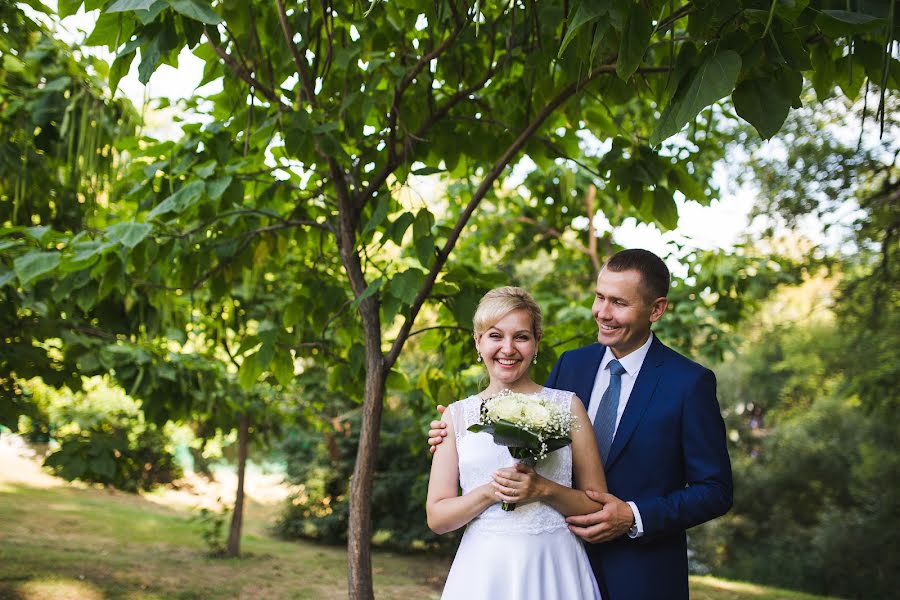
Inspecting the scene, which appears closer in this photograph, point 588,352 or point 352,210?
point 588,352

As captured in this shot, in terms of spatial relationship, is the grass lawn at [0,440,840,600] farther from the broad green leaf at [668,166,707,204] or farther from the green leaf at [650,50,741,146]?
the green leaf at [650,50,741,146]

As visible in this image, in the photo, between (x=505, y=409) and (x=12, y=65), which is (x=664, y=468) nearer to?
(x=505, y=409)

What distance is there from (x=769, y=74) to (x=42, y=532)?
9.15 m

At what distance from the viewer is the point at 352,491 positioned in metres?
2.78

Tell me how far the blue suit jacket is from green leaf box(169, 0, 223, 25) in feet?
4.60

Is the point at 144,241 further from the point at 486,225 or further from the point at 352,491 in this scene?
the point at 486,225

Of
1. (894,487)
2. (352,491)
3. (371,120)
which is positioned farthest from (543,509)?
(894,487)

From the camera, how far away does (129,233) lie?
2570 millimetres

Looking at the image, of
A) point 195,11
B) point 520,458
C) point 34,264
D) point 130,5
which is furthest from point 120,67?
point 520,458

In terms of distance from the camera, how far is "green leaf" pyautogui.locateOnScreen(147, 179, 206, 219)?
105 inches

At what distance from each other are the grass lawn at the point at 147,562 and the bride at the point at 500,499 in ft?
15.1

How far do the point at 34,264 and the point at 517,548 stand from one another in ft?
6.02

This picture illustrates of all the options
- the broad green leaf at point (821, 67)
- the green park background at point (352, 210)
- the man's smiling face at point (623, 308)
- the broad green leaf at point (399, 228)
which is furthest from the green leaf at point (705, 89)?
the broad green leaf at point (399, 228)

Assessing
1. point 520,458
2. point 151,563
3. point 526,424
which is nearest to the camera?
point 526,424
